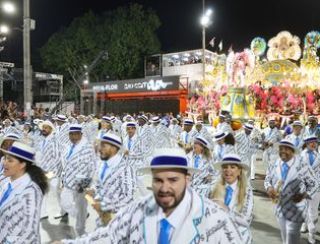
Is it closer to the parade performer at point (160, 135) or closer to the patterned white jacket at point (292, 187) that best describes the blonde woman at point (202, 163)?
the patterned white jacket at point (292, 187)

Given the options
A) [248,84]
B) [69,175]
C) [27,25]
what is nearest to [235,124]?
[27,25]

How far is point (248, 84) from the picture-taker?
30.5 m

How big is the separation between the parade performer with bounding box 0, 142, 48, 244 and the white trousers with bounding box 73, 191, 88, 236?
305 cm

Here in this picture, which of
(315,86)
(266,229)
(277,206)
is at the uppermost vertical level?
(315,86)

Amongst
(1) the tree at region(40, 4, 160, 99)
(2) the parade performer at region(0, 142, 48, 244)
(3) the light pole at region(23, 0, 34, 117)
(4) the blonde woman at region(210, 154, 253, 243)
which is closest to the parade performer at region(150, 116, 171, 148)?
(3) the light pole at region(23, 0, 34, 117)

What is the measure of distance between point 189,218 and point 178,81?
95.1 ft

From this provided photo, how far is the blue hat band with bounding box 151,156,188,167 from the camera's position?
8.05ft

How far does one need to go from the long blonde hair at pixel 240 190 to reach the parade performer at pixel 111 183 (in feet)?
3.74

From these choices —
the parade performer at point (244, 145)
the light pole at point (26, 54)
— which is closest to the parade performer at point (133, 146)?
the parade performer at point (244, 145)

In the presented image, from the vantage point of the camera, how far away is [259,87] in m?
30.4

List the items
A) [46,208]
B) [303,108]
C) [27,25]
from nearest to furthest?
1. [46,208]
2. [27,25]
3. [303,108]

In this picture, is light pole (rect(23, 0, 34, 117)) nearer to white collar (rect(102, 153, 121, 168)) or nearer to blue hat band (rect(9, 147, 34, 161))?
white collar (rect(102, 153, 121, 168))

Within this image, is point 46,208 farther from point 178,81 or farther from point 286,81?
point 286,81

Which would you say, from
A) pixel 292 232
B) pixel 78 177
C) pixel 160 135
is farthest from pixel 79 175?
pixel 160 135
